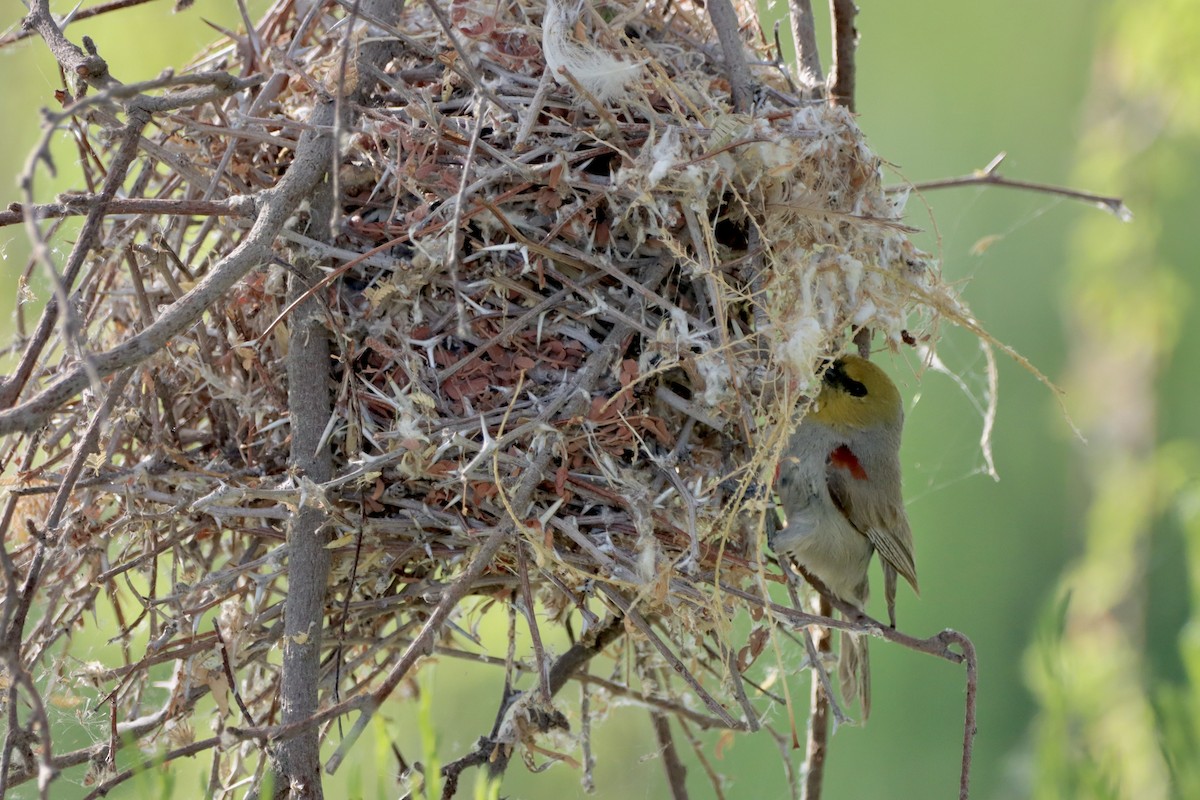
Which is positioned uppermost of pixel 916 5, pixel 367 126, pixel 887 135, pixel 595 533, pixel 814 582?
pixel 916 5

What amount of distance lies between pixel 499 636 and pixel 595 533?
155 cm

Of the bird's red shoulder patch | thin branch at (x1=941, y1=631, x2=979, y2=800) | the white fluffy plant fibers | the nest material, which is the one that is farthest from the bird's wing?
the white fluffy plant fibers

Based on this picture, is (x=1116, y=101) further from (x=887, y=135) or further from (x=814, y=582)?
(x=814, y=582)

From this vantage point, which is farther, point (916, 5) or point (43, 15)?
point (916, 5)

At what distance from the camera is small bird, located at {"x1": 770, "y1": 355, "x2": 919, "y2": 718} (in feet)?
7.40

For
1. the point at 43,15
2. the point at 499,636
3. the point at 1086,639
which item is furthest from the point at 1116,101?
the point at 43,15

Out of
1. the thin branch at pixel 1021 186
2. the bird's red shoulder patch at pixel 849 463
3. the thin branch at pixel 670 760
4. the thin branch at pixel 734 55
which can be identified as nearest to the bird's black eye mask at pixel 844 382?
the bird's red shoulder patch at pixel 849 463

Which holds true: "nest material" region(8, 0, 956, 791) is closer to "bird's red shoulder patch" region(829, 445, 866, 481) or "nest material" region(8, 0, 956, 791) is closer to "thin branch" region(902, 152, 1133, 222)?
"thin branch" region(902, 152, 1133, 222)

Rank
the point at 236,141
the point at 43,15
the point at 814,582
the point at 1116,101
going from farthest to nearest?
the point at 1116,101
the point at 814,582
the point at 236,141
the point at 43,15

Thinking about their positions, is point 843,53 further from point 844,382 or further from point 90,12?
point 90,12

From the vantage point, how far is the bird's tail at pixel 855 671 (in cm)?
237

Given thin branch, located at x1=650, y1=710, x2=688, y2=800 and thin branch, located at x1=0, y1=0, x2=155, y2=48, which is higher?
thin branch, located at x1=0, y1=0, x2=155, y2=48

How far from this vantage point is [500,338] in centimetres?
171

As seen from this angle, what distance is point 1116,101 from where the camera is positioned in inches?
130
